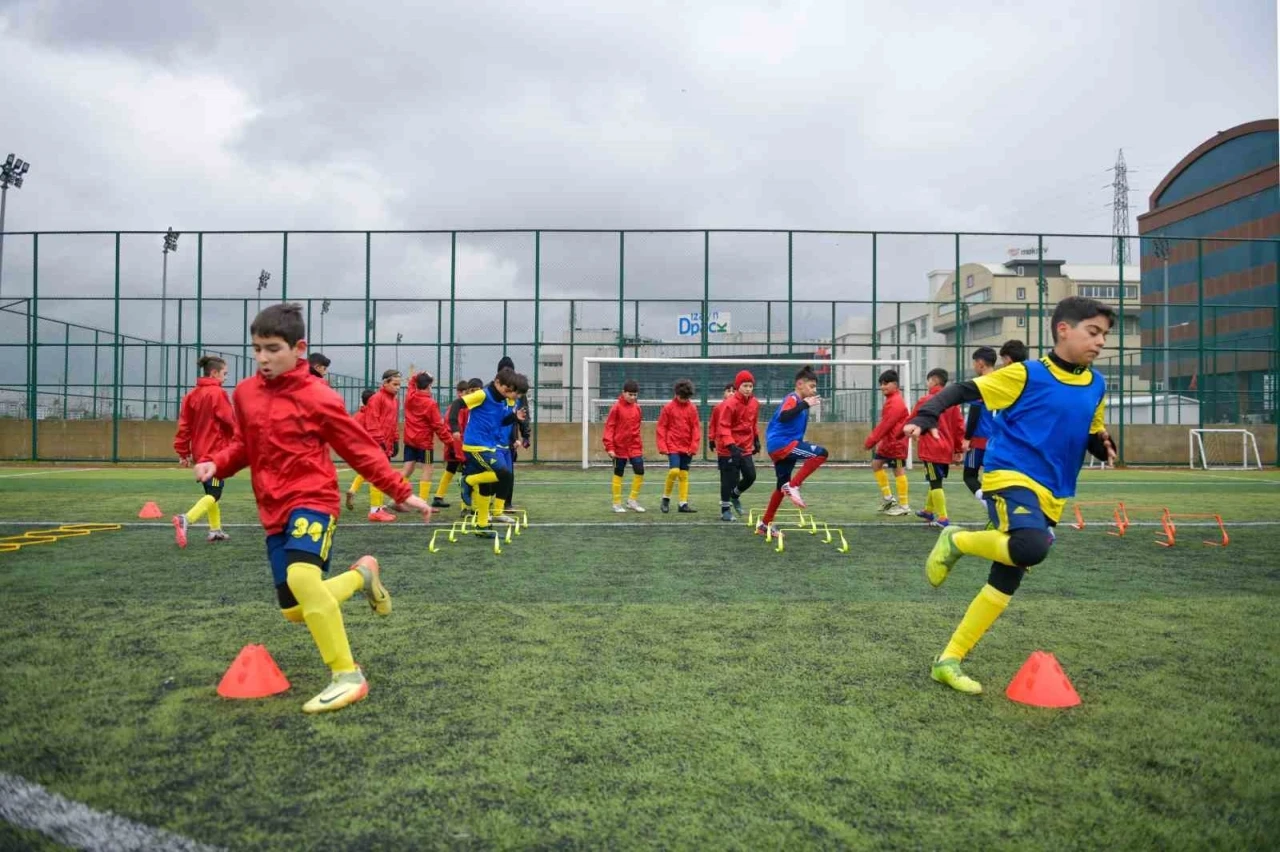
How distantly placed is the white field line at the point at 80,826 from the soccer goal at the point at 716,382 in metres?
19.6

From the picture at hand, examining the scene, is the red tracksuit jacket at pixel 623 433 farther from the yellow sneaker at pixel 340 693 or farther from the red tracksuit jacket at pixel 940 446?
the yellow sneaker at pixel 340 693

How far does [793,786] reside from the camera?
3139 millimetres

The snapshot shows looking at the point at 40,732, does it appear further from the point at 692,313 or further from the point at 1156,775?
the point at 692,313

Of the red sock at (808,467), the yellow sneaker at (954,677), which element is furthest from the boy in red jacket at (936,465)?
the yellow sneaker at (954,677)

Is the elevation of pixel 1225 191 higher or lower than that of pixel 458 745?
higher

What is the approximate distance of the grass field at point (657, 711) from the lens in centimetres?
289

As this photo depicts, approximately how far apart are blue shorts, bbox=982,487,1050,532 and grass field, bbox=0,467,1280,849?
866mm

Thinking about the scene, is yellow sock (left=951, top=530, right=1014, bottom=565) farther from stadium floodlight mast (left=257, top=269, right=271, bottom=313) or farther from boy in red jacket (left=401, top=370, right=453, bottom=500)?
stadium floodlight mast (left=257, top=269, right=271, bottom=313)

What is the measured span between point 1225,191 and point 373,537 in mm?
50423

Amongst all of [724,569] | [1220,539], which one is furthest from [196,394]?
[1220,539]

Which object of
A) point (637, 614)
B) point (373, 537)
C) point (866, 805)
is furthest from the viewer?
point (373, 537)

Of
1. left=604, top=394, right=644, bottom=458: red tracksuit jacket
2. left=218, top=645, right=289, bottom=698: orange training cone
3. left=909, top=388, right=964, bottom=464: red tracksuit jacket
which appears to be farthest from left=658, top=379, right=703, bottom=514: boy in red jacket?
left=218, top=645, right=289, bottom=698: orange training cone

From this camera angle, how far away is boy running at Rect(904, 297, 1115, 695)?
4305 millimetres

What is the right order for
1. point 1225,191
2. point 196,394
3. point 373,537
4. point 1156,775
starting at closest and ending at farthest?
point 1156,775
point 196,394
point 373,537
point 1225,191
